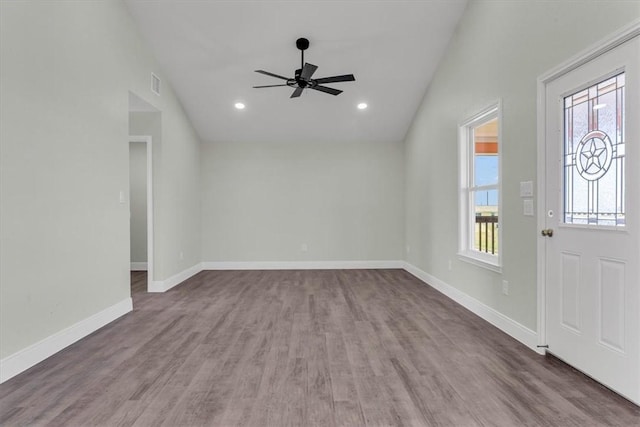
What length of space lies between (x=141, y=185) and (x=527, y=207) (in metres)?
6.44

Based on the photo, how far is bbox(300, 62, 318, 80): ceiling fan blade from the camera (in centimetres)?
Result: 370

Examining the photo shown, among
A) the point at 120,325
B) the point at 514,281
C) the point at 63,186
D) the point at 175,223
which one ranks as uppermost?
the point at 63,186

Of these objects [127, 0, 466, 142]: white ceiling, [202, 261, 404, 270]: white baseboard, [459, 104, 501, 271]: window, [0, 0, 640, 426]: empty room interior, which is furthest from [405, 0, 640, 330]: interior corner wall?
[202, 261, 404, 270]: white baseboard

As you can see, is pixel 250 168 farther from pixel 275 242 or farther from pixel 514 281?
pixel 514 281


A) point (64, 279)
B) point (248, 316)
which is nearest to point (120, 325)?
point (64, 279)

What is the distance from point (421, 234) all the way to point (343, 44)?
3063 millimetres

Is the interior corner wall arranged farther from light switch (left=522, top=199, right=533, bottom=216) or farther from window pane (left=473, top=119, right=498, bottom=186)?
window pane (left=473, top=119, right=498, bottom=186)

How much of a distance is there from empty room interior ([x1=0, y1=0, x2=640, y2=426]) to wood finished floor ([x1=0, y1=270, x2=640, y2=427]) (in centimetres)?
2

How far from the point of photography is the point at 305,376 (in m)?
2.36

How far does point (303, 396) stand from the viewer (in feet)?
6.90

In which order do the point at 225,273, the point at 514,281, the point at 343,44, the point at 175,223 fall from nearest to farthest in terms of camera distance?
the point at 514,281
the point at 343,44
the point at 175,223
the point at 225,273

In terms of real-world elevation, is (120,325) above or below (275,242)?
below

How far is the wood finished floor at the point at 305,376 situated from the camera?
75.3 inches

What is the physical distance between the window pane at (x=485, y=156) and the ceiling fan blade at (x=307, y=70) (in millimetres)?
1933
